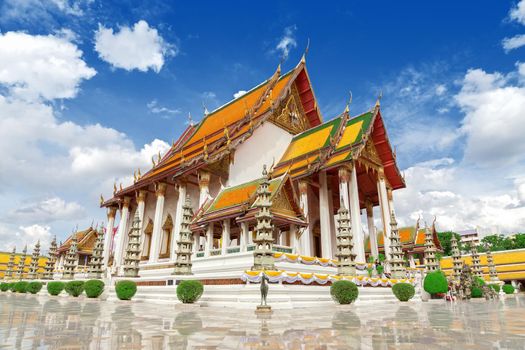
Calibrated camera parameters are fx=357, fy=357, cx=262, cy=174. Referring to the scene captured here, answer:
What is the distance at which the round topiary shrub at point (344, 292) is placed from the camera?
11.3m

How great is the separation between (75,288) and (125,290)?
16.0 feet

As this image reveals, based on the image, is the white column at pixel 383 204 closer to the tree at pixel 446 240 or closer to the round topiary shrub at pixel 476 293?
the round topiary shrub at pixel 476 293

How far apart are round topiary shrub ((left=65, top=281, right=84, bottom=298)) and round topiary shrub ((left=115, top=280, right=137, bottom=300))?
4161 mm

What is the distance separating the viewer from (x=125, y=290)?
1309 cm

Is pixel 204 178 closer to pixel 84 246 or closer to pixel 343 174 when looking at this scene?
pixel 343 174

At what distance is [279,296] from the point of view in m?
9.66

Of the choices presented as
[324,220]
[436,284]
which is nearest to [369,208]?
[324,220]

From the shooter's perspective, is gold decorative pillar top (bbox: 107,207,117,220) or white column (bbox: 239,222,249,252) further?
gold decorative pillar top (bbox: 107,207,117,220)

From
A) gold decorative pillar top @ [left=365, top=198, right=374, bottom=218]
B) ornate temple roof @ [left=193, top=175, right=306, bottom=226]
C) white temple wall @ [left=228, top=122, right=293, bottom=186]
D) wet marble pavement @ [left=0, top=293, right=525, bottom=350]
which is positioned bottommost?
wet marble pavement @ [left=0, top=293, right=525, bottom=350]

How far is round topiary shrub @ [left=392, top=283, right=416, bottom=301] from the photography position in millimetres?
14578

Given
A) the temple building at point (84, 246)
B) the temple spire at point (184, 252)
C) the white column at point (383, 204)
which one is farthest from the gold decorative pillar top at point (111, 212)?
the white column at point (383, 204)

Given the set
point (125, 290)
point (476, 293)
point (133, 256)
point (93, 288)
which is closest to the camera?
point (125, 290)

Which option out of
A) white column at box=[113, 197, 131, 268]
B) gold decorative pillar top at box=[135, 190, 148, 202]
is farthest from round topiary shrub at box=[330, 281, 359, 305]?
gold decorative pillar top at box=[135, 190, 148, 202]

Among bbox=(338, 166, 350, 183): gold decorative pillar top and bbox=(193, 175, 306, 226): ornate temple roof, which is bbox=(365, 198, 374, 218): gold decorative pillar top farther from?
bbox=(193, 175, 306, 226): ornate temple roof
